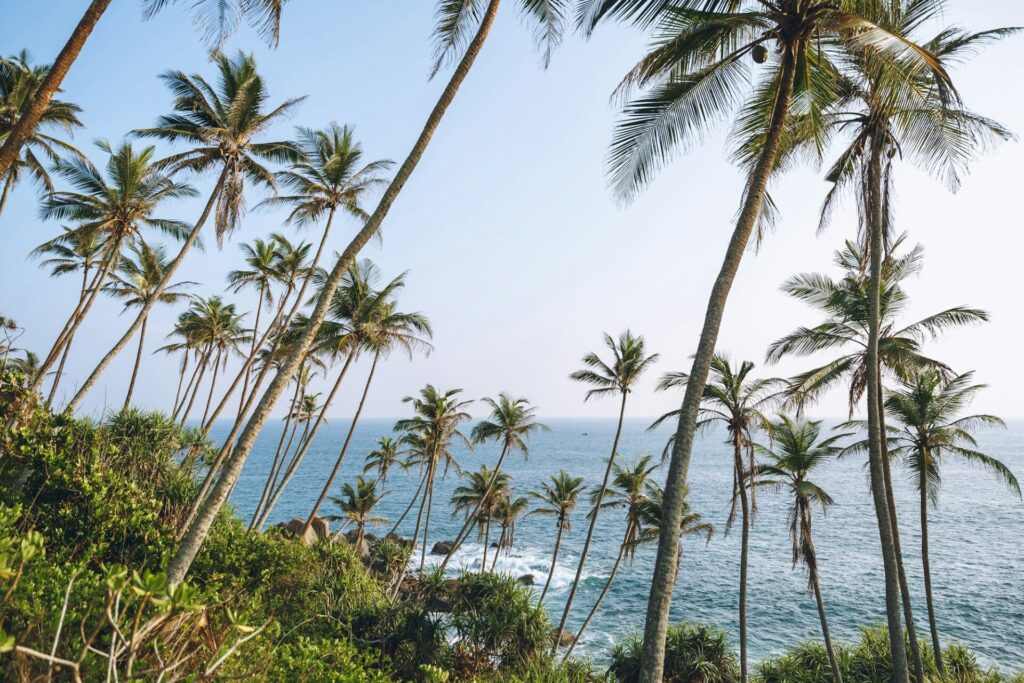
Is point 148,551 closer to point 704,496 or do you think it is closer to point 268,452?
point 704,496

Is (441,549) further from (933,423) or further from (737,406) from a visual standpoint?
(933,423)

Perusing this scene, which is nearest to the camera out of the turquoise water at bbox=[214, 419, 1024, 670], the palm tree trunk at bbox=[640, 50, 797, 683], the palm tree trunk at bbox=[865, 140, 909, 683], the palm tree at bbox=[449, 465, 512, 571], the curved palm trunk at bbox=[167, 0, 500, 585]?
the palm tree trunk at bbox=[640, 50, 797, 683]

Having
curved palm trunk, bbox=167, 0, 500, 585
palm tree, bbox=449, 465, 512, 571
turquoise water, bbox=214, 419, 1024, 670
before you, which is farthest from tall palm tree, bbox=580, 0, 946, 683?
palm tree, bbox=449, 465, 512, 571

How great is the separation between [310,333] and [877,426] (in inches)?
427

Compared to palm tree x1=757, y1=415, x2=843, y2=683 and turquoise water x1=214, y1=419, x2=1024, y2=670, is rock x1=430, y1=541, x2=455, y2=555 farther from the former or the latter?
palm tree x1=757, y1=415, x2=843, y2=683

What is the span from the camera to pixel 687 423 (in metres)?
5.63

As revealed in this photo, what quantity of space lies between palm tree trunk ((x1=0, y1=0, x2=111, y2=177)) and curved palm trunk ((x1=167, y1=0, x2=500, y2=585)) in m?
4.56

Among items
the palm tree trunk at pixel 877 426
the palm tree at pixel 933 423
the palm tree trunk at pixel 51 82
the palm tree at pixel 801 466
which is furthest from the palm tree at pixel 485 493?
the palm tree trunk at pixel 51 82

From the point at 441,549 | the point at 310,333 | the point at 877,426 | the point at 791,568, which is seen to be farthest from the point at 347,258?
the point at 791,568

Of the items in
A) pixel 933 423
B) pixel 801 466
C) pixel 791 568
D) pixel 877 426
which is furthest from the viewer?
pixel 791 568

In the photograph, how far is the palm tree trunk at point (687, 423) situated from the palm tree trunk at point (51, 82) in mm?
9608

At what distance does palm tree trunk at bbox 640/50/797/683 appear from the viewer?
5.09 m

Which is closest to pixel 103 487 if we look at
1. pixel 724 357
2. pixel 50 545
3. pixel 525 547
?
pixel 50 545

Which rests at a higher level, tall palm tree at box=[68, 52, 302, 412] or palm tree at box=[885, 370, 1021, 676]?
tall palm tree at box=[68, 52, 302, 412]
